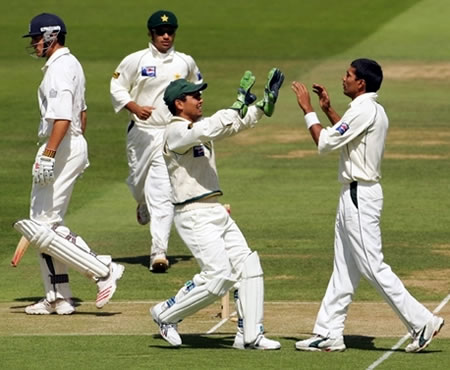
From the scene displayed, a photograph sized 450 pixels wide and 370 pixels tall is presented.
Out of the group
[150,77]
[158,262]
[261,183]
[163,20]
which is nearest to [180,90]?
[158,262]

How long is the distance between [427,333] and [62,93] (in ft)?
12.1

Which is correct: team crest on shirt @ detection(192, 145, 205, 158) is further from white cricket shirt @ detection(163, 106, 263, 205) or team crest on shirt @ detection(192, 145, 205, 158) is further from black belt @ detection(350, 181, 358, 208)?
black belt @ detection(350, 181, 358, 208)

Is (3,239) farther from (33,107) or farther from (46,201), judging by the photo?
(33,107)

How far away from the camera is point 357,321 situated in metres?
11.4

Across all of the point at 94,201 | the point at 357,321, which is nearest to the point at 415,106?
the point at 94,201

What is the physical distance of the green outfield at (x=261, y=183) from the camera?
10586mm

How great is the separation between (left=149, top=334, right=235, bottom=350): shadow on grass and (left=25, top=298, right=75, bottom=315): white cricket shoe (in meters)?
1.31

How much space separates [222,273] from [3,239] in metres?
5.71

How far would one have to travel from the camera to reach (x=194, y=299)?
10.2 m

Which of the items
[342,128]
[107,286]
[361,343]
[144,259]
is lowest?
[144,259]

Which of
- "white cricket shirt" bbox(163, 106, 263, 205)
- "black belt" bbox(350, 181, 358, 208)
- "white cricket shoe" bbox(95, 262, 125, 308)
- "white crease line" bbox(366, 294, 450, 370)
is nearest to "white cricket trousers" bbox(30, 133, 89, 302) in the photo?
"white cricket shoe" bbox(95, 262, 125, 308)

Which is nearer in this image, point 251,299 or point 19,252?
point 251,299

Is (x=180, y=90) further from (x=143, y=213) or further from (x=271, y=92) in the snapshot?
(x=143, y=213)

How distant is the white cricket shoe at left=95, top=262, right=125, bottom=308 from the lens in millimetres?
11664
